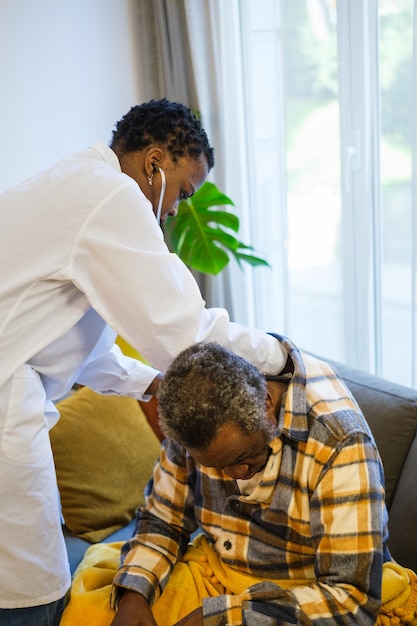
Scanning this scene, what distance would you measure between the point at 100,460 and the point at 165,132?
1213 mm

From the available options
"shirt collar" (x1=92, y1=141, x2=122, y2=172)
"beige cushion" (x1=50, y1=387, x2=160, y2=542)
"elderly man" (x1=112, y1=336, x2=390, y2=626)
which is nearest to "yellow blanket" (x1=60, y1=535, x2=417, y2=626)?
"elderly man" (x1=112, y1=336, x2=390, y2=626)

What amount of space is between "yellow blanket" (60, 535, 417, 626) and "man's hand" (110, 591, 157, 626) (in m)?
0.05

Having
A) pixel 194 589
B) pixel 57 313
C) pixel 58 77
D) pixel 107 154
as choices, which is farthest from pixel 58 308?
pixel 58 77

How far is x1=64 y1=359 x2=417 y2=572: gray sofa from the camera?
1848 mm

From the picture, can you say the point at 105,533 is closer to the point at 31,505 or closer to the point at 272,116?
the point at 31,505

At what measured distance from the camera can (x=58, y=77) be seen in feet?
11.7

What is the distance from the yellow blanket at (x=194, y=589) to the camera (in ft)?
5.12

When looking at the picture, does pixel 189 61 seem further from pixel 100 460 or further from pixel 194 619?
pixel 194 619

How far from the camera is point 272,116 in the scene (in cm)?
333

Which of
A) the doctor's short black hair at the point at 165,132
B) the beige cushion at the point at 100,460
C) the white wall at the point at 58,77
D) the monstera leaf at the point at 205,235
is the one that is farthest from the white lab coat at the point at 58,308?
the white wall at the point at 58,77

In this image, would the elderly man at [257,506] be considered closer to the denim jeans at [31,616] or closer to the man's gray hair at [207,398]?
the man's gray hair at [207,398]

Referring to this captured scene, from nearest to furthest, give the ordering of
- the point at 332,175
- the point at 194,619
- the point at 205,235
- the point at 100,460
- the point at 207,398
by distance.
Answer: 1. the point at 207,398
2. the point at 194,619
3. the point at 100,460
4. the point at 332,175
5. the point at 205,235

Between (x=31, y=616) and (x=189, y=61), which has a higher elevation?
(x=189, y=61)

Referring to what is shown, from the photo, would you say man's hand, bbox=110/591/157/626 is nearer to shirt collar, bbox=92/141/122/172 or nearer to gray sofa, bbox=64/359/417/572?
gray sofa, bbox=64/359/417/572
